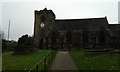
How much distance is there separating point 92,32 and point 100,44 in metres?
4.47

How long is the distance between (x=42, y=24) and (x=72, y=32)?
33.6 feet

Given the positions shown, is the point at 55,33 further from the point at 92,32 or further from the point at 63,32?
the point at 92,32

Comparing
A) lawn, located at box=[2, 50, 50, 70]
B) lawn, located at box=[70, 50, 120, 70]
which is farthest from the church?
lawn, located at box=[70, 50, 120, 70]

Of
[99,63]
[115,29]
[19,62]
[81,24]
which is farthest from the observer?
[81,24]

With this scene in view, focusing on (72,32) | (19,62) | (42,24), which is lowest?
(19,62)

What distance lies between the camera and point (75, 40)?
191 ft

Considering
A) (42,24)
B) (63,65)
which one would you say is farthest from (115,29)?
(63,65)

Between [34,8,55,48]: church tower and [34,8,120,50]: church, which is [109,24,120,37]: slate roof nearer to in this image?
[34,8,120,50]: church

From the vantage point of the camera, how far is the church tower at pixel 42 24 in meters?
61.3

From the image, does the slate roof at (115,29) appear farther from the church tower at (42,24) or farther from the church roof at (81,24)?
the church tower at (42,24)

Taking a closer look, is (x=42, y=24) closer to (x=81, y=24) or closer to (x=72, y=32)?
(x=72, y=32)

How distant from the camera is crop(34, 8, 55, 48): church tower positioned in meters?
61.3

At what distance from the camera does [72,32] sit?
193 ft

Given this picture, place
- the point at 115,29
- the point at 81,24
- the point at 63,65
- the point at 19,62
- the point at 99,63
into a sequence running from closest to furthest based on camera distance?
the point at 63,65 → the point at 99,63 → the point at 19,62 → the point at 115,29 → the point at 81,24
